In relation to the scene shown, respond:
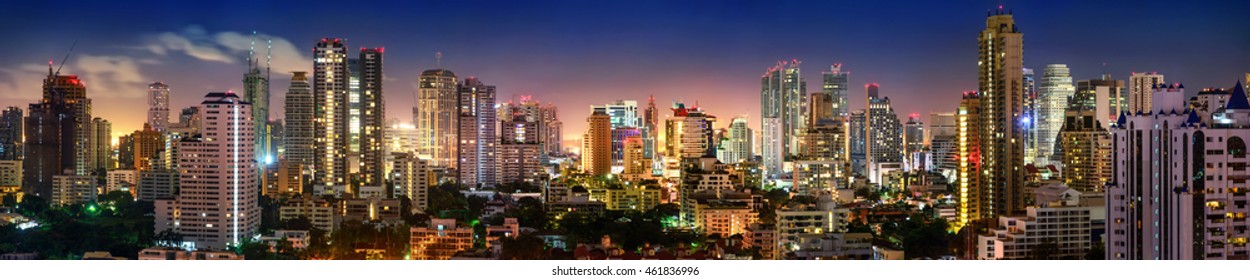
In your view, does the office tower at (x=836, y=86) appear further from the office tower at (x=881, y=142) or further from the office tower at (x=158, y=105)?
the office tower at (x=158, y=105)

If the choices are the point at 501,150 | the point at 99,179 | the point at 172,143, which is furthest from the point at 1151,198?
the point at 501,150

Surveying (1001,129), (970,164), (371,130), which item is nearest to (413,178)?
(371,130)

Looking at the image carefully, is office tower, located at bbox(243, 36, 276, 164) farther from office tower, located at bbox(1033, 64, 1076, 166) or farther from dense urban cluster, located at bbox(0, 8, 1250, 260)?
office tower, located at bbox(1033, 64, 1076, 166)

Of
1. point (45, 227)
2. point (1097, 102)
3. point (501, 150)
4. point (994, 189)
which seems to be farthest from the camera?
point (501, 150)

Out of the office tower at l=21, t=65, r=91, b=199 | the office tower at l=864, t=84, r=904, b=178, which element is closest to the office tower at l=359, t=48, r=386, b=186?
the office tower at l=21, t=65, r=91, b=199

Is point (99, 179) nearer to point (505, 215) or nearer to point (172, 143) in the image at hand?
point (172, 143)
